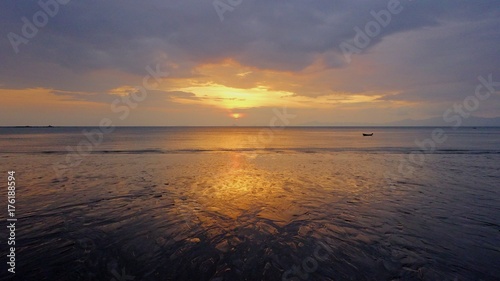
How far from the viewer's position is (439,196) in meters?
18.1

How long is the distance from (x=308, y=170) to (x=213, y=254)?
21.9 meters

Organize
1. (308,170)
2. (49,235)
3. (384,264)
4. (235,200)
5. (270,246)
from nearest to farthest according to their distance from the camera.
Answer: (384,264) < (270,246) < (49,235) < (235,200) < (308,170)

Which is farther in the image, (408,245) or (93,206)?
(93,206)

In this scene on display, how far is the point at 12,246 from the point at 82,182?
1304 cm

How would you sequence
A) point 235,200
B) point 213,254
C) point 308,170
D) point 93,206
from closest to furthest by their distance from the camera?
1. point 213,254
2. point 93,206
3. point 235,200
4. point 308,170

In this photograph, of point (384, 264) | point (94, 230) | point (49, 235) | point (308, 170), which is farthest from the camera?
point (308, 170)

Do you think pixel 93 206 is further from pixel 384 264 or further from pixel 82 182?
pixel 384 264

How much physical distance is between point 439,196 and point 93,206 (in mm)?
22244

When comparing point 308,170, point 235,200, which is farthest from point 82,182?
point 308,170

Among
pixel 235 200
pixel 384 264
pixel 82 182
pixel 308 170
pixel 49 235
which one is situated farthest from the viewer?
pixel 308 170

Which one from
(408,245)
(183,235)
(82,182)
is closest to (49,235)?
(183,235)

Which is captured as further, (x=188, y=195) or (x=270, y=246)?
(x=188, y=195)

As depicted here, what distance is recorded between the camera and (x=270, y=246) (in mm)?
10047

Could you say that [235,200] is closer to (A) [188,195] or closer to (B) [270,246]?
(A) [188,195]
